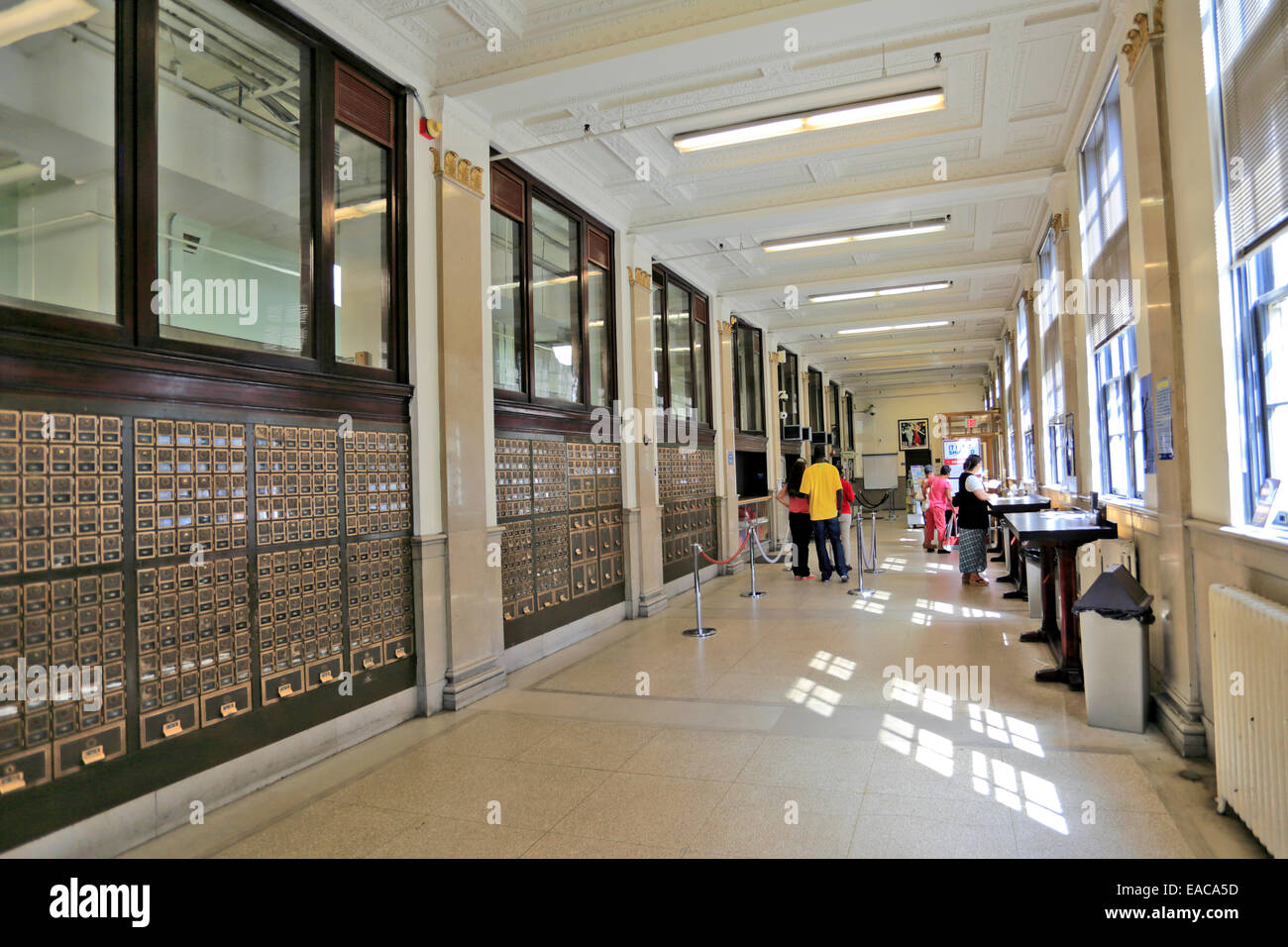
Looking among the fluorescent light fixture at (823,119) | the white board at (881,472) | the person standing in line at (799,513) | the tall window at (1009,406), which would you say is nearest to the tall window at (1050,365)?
the person standing in line at (799,513)

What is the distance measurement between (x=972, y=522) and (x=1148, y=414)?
183 inches

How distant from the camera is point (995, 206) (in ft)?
28.6

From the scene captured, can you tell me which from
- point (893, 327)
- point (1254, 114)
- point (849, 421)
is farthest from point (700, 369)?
point (849, 421)

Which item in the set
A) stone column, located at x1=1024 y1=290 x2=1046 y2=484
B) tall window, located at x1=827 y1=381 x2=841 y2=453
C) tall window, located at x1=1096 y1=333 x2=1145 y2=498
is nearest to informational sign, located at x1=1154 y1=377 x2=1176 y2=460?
tall window, located at x1=1096 y1=333 x2=1145 y2=498

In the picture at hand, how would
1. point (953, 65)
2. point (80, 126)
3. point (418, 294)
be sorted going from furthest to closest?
point (953, 65) → point (418, 294) → point (80, 126)

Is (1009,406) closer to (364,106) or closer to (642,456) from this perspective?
(642,456)

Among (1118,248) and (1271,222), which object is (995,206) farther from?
(1271,222)

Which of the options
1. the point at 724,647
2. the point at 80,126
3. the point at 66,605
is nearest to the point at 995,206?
the point at 724,647

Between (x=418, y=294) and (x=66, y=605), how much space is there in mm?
2786

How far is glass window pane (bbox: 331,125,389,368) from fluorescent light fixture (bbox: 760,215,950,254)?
591 cm

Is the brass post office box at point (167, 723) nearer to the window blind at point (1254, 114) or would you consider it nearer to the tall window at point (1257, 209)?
the tall window at point (1257, 209)

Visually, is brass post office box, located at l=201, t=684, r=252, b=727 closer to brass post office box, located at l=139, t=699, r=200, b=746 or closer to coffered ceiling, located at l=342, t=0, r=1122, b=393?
brass post office box, located at l=139, t=699, r=200, b=746

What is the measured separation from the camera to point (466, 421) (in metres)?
5.32

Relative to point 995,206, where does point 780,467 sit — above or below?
below
